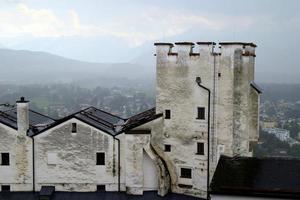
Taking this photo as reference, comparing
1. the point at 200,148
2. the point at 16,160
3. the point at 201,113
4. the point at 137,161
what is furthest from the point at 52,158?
the point at 201,113

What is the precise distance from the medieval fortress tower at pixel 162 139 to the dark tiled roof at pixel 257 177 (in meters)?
6.86

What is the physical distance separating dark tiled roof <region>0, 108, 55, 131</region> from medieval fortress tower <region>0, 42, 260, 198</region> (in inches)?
8.9

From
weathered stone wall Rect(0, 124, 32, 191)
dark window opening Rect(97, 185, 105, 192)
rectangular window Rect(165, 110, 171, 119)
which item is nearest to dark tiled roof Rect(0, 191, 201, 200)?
dark window opening Rect(97, 185, 105, 192)

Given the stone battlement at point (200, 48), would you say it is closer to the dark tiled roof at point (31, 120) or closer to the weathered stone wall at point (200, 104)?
the weathered stone wall at point (200, 104)

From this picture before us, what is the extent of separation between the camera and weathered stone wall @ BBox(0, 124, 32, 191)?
114 ft

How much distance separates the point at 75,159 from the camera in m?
34.6

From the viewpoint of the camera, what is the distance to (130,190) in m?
34.2

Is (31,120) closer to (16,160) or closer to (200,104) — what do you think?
(16,160)

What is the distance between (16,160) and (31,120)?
16.4 feet

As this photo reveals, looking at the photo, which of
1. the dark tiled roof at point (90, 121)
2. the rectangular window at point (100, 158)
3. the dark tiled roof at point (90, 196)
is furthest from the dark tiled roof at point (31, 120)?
the rectangular window at point (100, 158)

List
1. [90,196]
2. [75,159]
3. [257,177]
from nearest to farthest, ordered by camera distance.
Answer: [257,177]
[90,196]
[75,159]

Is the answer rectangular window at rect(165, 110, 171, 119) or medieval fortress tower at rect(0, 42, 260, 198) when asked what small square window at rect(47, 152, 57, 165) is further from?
rectangular window at rect(165, 110, 171, 119)

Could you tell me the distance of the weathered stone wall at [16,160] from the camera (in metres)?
34.7

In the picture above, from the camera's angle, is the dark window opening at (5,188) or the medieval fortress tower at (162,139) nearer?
the medieval fortress tower at (162,139)
